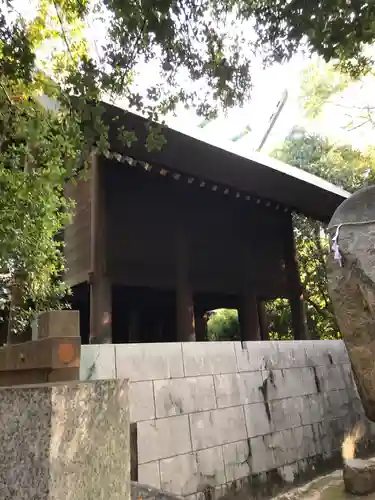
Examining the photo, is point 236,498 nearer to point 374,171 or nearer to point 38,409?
point 38,409

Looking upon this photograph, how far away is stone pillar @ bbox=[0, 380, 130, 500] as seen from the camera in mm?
1400

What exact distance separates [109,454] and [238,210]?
7760mm

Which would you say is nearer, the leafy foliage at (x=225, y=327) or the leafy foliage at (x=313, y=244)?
the leafy foliage at (x=313, y=244)

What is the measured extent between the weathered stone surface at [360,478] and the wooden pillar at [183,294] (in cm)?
301

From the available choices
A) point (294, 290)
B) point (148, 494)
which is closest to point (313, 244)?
point (294, 290)

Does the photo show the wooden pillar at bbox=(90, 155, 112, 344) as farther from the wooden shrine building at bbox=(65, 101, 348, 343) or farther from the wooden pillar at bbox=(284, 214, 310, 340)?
the wooden pillar at bbox=(284, 214, 310, 340)

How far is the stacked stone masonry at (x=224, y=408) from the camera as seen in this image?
411cm

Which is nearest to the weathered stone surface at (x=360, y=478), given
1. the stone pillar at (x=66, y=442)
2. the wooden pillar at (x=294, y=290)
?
the wooden pillar at (x=294, y=290)

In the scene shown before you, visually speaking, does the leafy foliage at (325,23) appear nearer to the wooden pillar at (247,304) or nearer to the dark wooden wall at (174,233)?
the dark wooden wall at (174,233)

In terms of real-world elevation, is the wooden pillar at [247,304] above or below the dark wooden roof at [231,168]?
below

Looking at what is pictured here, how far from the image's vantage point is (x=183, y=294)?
7.31 metres

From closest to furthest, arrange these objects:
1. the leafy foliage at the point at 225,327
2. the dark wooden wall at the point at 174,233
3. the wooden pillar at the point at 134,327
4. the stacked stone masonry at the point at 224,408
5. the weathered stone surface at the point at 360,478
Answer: the stacked stone masonry at the point at 224,408 → the weathered stone surface at the point at 360,478 → the dark wooden wall at the point at 174,233 → the wooden pillar at the point at 134,327 → the leafy foliage at the point at 225,327

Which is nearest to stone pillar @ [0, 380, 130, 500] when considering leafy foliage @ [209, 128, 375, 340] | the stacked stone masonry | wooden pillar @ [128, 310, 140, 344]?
the stacked stone masonry

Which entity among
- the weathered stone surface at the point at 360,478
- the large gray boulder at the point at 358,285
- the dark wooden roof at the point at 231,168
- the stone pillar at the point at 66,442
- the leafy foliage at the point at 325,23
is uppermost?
the dark wooden roof at the point at 231,168
